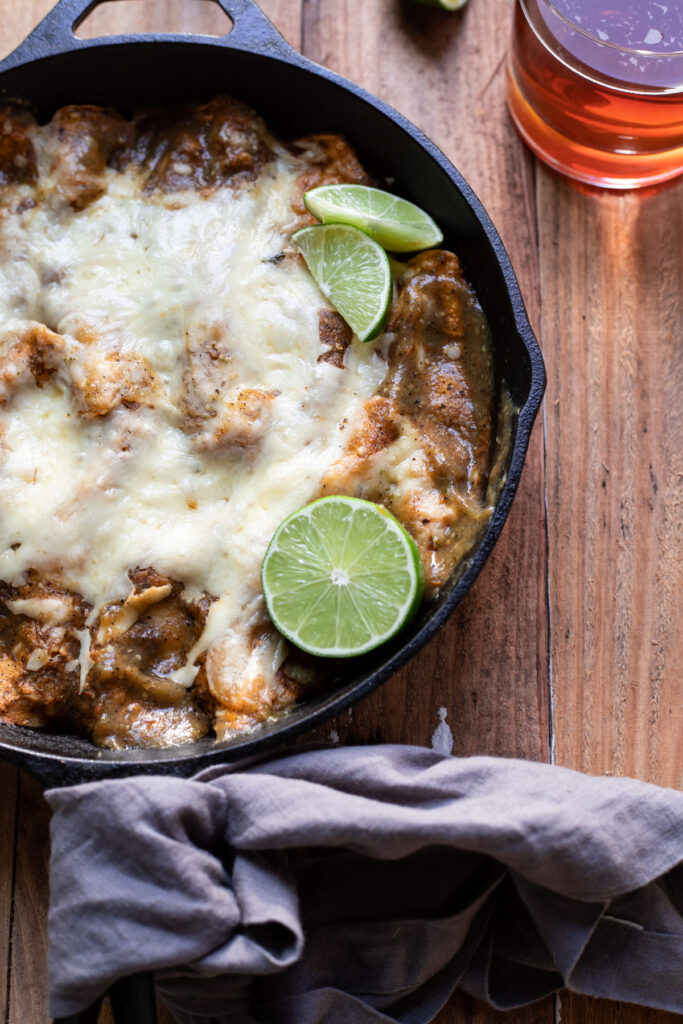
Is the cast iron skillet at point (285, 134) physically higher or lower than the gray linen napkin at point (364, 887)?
higher

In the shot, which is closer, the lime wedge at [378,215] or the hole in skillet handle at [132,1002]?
the hole in skillet handle at [132,1002]

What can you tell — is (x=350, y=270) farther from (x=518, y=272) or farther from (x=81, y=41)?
(x=81, y=41)

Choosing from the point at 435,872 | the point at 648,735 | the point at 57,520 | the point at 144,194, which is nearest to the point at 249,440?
the point at 57,520

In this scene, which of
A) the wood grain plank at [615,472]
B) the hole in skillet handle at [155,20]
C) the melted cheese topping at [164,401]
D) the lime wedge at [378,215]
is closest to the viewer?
the melted cheese topping at [164,401]

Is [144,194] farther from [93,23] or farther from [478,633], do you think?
[478,633]

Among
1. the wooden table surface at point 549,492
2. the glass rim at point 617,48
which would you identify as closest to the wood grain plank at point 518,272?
the wooden table surface at point 549,492

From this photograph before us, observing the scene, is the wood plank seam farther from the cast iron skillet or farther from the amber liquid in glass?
the cast iron skillet

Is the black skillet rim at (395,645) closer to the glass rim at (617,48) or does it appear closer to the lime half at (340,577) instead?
the lime half at (340,577)
